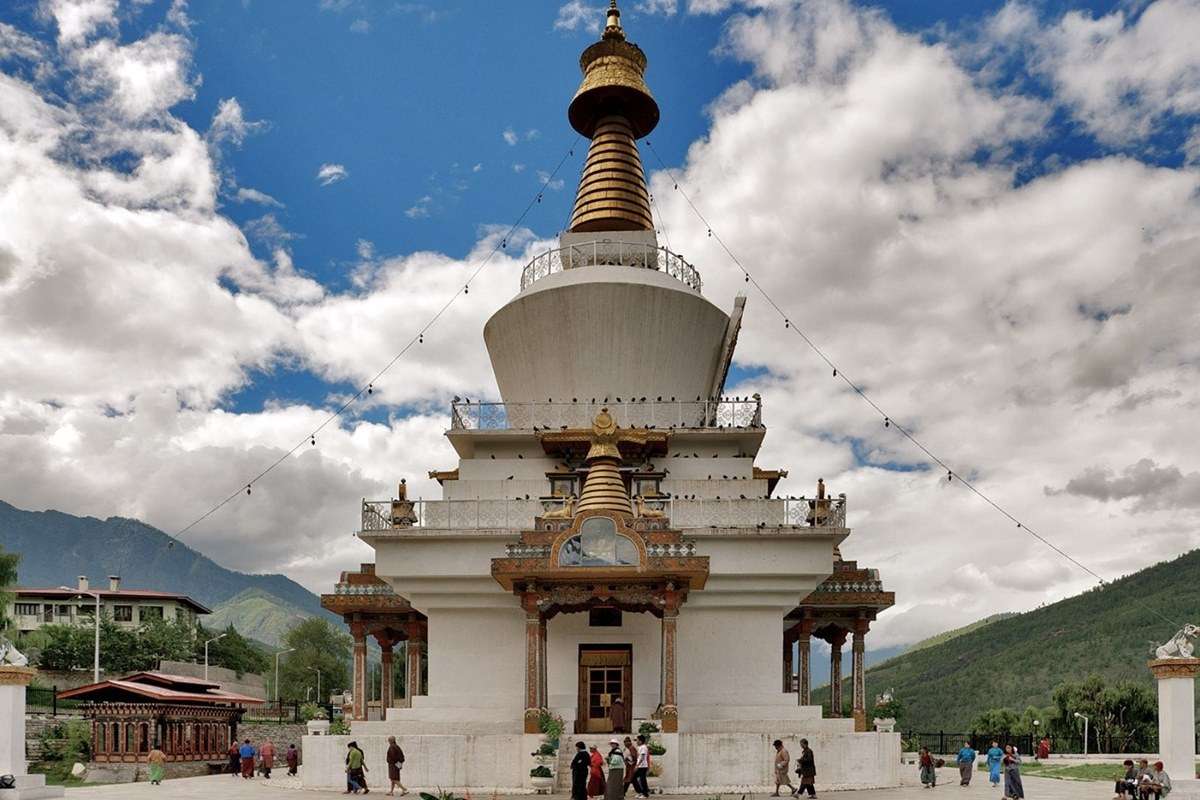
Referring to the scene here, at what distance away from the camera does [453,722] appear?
2636 cm

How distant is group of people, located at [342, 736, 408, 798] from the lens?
2314 cm

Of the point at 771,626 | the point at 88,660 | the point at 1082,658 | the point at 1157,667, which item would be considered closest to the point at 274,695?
the point at 88,660

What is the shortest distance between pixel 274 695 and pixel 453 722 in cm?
6723

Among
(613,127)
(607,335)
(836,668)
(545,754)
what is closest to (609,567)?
(545,754)

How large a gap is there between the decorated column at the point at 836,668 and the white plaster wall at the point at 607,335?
819cm

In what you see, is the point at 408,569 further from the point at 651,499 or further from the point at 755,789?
the point at 755,789

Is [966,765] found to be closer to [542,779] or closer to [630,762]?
[630,762]

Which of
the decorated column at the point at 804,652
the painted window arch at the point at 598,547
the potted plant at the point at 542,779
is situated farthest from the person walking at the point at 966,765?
the potted plant at the point at 542,779

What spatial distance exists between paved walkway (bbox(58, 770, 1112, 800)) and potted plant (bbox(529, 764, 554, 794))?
2.03 feet

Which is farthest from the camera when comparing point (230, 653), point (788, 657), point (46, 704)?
point (230, 653)

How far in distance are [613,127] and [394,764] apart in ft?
75.6

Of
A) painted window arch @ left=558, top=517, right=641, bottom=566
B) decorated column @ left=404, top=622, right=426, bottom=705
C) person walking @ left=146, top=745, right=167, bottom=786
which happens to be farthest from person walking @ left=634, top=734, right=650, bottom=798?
person walking @ left=146, top=745, right=167, bottom=786

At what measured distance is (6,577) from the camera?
46.5 m

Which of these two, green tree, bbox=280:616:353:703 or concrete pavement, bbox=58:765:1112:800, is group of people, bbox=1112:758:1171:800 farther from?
green tree, bbox=280:616:353:703
